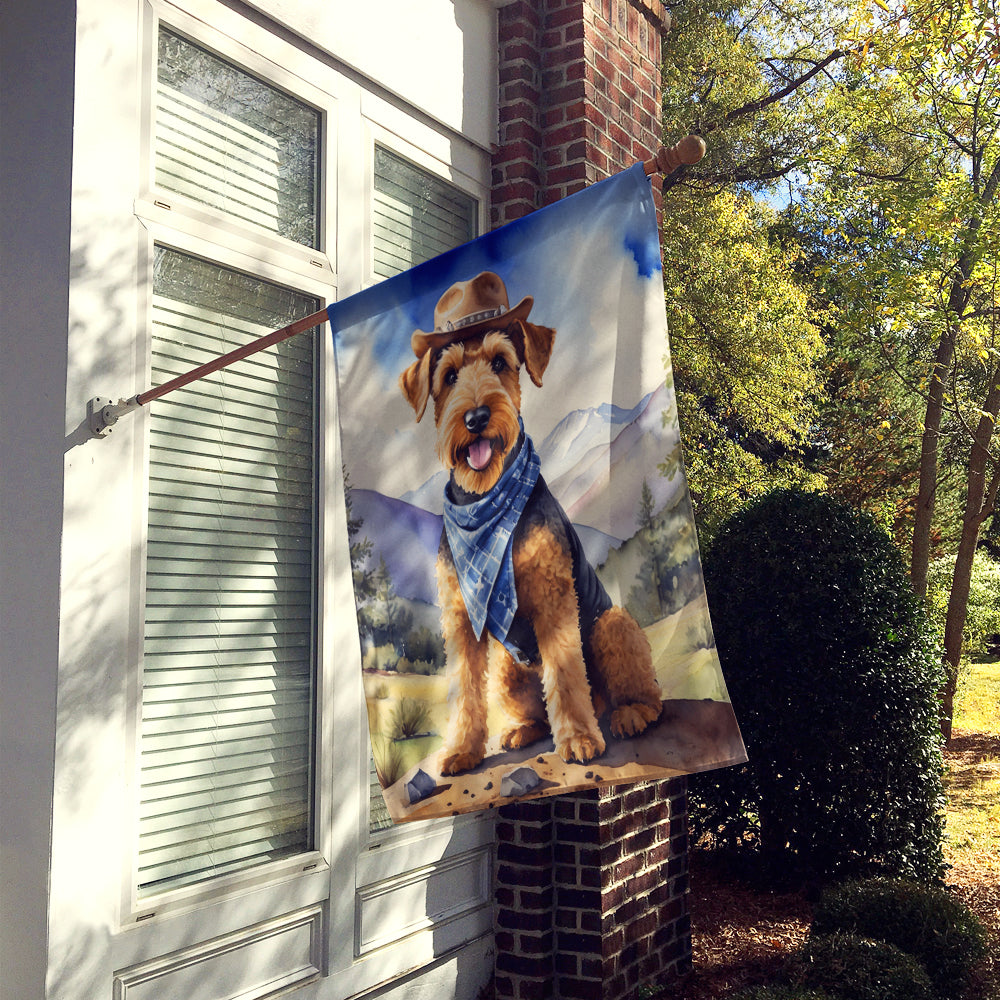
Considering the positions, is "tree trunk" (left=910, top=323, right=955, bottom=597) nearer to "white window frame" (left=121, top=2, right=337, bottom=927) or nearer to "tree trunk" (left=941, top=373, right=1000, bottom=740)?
"tree trunk" (left=941, top=373, right=1000, bottom=740)

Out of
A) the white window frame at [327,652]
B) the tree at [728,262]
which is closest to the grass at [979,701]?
the tree at [728,262]

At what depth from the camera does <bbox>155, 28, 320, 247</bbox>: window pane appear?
3.06 m

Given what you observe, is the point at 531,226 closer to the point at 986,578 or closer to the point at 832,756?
the point at 832,756

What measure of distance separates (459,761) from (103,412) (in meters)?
1.38

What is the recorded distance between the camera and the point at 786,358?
1171 cm

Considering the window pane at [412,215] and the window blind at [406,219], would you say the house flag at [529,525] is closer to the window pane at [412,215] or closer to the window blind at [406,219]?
the window blind at [406,219]

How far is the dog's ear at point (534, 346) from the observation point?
244 centimetres

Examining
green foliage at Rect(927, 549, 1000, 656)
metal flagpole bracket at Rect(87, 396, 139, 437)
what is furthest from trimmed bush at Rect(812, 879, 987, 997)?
green foliage at Rect(927, 549, 1000, 656)

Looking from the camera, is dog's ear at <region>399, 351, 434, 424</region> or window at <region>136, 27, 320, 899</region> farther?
window at <region>136, 27, 320, 899</region>

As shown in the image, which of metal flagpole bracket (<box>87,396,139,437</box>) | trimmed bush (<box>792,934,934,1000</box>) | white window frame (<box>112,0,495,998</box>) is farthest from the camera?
trimmed bush (<box>792,934,934,1000</box>)

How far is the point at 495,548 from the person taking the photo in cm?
242

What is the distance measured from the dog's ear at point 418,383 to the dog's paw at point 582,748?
0.90 m

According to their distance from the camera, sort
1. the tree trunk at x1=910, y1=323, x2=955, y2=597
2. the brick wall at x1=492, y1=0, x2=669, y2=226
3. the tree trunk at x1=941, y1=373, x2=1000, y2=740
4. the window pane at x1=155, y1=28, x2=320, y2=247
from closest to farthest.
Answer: the window pane at x1=155, y1=28, x2=320, y2=247
the brick wall at x1=492, y1=0, x2=669, y2=226
the tree trunk at x1=941, y1=373, x2=1000, y2=740
the tree trunk at x1=910, y1=323, x2=955, y2=597

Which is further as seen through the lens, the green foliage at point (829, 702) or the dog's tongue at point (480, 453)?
the green foliage at point (829, 702)
